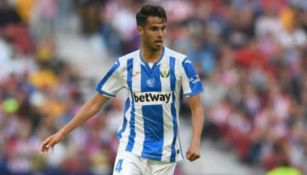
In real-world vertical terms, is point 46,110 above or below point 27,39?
below

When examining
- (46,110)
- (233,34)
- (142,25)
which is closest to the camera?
(142,25)

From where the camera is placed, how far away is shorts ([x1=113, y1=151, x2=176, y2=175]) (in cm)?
1082

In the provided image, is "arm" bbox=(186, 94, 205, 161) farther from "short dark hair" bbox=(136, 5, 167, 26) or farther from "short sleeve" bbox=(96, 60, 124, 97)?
"short dark hair" bbox=(136, 5, 167, 26)

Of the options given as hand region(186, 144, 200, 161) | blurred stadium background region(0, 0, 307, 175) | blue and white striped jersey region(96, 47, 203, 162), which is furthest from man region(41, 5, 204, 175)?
blurred stadium background region(0, 0, 307, 175)

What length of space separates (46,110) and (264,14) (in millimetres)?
5008

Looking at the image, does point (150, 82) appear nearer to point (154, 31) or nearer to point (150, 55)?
point (150, 55)

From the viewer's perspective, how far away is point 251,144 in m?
19.2

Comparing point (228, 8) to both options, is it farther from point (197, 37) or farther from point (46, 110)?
point (46, 110)

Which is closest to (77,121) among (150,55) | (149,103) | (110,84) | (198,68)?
(110,84)

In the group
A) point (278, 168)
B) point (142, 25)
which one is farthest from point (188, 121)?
point (142, 25)

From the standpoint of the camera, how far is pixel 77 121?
10891 millimetres

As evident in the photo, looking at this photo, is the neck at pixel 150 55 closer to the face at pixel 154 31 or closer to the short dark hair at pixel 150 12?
the face at pixel 154 31

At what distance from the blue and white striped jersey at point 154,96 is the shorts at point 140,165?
0.16ft

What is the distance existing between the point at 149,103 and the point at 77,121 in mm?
644
